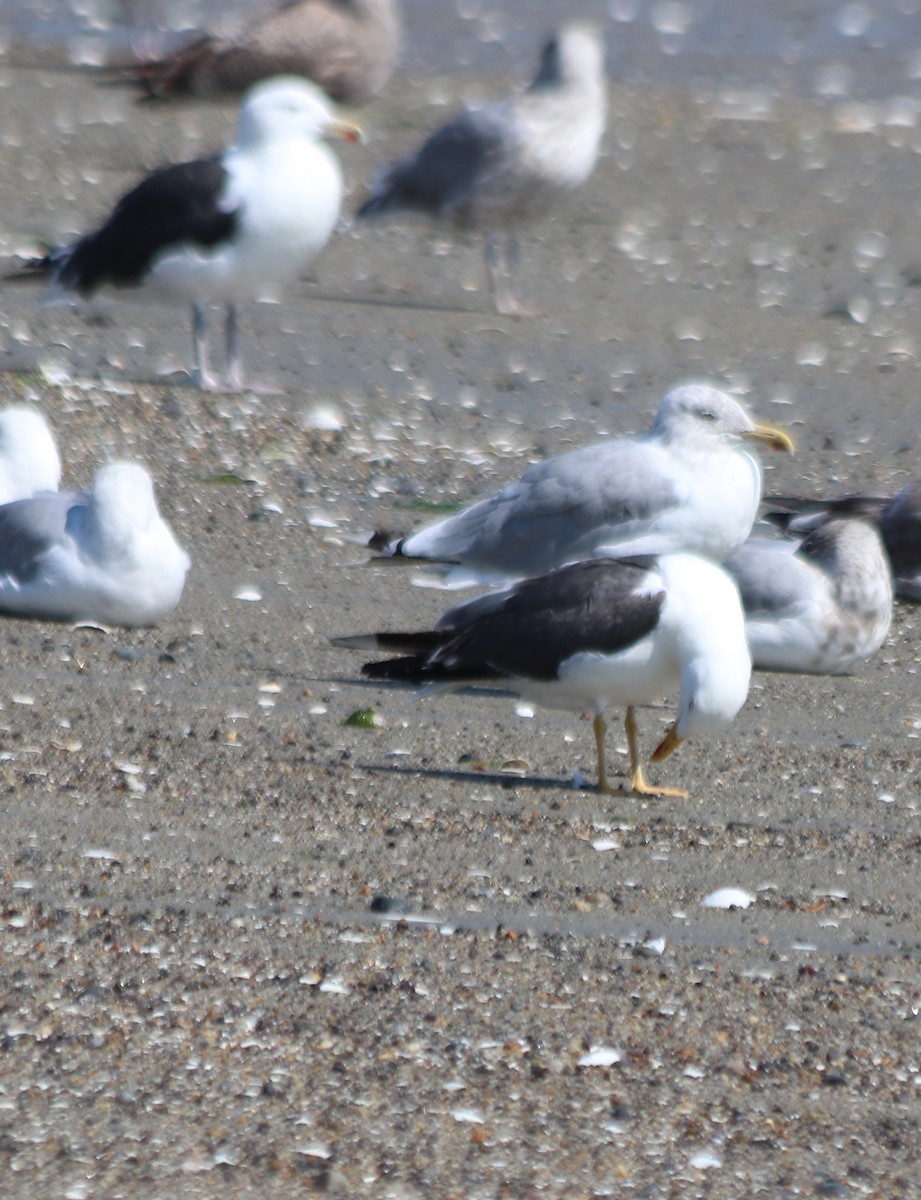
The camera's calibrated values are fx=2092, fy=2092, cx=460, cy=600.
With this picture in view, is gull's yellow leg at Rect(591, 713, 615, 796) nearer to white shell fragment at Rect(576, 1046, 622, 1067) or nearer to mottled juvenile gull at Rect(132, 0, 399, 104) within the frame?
white shell fragment at Rect(576, 1046, 622, 1067)

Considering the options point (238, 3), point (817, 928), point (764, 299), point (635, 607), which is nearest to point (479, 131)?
point (764, 299)

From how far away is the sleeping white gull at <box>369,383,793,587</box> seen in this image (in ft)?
20.9

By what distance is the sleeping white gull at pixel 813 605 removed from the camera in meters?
6.54

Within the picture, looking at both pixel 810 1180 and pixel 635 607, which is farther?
pixel 635 607

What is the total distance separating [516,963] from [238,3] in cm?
2611

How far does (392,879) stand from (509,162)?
861 cm

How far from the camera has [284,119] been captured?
985cm

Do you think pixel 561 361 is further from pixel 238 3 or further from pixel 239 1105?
pixel 238 3

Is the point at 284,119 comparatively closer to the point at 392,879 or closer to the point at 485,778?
the point at 485,778

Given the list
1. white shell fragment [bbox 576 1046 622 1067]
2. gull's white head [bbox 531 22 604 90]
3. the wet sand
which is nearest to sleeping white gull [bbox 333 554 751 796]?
the wet sand

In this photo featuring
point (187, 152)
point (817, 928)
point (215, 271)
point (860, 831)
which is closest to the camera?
point (817, 928)

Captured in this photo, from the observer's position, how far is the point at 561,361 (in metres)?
11.0

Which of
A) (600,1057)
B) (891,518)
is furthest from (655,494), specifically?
(600,1057)

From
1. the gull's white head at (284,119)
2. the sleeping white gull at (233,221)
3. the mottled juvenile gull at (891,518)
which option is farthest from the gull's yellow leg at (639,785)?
the gull's white head at (284,119)
